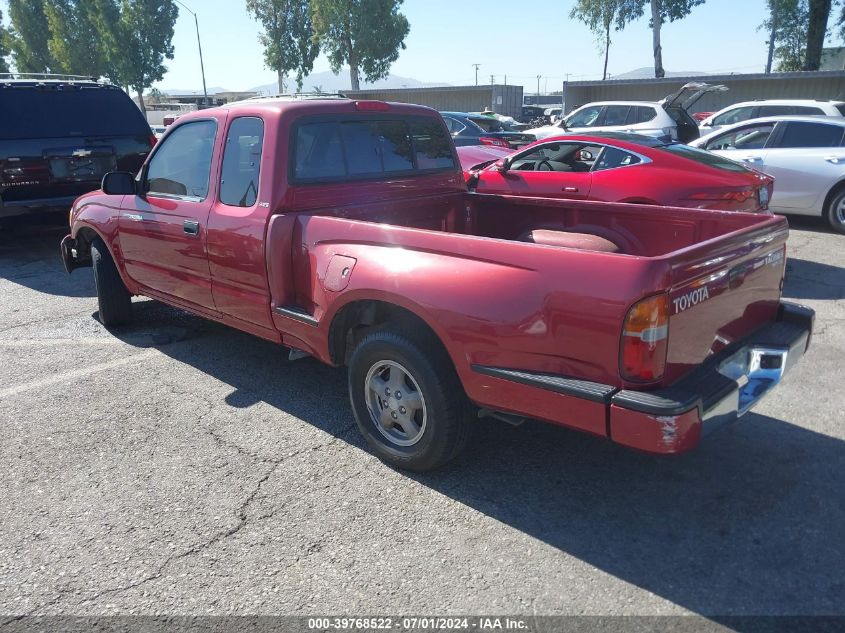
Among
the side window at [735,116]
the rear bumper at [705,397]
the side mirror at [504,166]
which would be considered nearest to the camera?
the rear bumper at [705,397]

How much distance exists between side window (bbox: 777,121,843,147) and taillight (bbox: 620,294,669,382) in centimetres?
857

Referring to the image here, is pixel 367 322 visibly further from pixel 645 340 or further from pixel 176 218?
pixel 176 218

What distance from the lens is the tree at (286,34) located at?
51719mm

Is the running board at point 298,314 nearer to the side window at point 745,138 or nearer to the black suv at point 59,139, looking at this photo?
the black suv at point 59,139

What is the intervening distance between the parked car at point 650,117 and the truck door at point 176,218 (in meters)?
9.00

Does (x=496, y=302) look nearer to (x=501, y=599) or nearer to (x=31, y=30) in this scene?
(x=501, y=599)

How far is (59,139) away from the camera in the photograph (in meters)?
8.05

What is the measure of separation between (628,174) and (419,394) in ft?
15.7

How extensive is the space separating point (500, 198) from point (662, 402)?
2.49m

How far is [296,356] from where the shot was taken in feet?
13.4

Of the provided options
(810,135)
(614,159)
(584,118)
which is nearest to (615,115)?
(584,118)

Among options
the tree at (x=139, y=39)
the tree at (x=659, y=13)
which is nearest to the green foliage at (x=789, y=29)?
the tree at (x=659, y=13)

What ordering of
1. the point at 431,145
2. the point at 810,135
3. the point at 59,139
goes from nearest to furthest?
the point at 431,145 < the point at 59,139 < the point at 810,135

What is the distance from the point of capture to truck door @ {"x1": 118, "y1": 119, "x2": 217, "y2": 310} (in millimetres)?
4395
